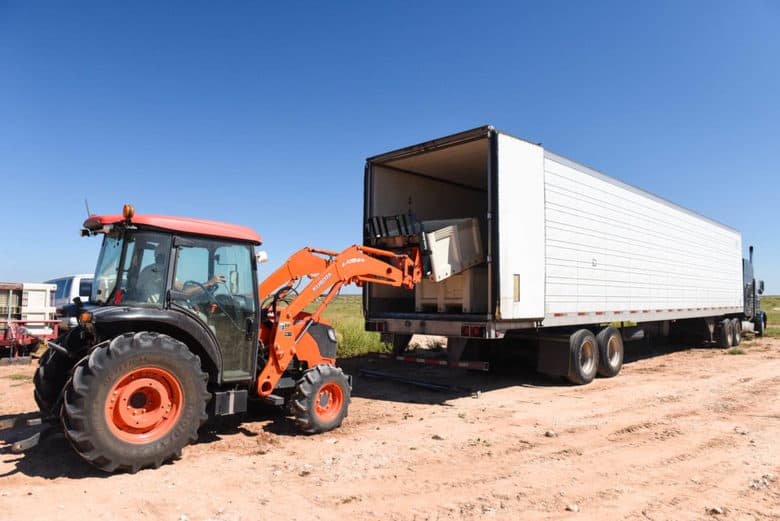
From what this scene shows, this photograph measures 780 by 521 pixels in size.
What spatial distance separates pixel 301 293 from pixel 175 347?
1.89m

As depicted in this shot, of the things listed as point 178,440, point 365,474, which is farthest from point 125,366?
point 365,474

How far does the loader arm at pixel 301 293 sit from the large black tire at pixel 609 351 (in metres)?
5.21

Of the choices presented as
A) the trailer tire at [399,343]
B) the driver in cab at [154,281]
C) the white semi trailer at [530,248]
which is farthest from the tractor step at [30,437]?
the trailer tire at [399,343]

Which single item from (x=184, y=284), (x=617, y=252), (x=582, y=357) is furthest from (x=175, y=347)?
(x=617, y=252)

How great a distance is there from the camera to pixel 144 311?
191 inches

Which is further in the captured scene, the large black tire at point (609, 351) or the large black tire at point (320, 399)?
the large black tire at point (609, 351)

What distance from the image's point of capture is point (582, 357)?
10023 mm

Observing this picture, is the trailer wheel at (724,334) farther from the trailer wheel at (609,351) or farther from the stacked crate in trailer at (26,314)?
the stacked crate in trailer at (26,314)

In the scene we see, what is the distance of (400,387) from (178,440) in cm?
518

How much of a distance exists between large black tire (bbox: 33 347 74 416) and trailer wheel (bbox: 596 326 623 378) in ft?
29.1

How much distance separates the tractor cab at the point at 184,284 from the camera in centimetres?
499

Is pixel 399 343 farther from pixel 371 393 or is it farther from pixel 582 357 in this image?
pixel 582 357

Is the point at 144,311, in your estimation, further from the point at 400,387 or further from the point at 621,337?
the point at 621,337

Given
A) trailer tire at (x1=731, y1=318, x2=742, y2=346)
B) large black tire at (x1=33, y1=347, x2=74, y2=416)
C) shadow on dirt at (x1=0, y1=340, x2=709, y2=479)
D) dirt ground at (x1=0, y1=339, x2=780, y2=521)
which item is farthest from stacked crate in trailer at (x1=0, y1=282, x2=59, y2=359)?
trailer tire at (x1=731, y1=318, x2=742, y2=346)
